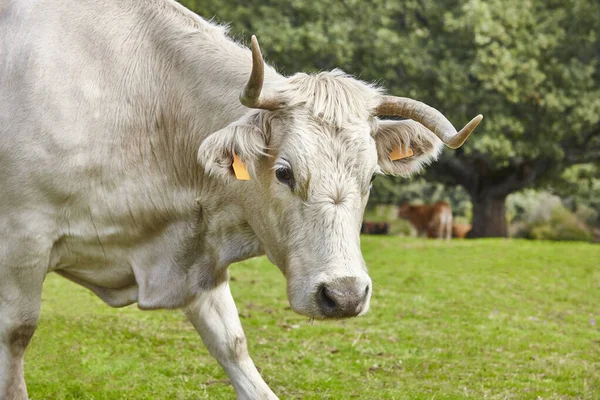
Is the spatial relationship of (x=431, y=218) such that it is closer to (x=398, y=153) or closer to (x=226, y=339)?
(x=226, y=339)

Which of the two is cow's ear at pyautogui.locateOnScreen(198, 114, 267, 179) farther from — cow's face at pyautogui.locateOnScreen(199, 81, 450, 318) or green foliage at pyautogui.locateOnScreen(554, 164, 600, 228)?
green foliage at pyautogui.locateOnScreen(554, 164, 600, 228)

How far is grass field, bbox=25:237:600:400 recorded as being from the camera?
6785 millimetres

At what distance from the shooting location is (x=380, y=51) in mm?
22281

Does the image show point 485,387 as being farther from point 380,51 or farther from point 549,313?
point 380,51

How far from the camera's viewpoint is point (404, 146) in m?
4.98

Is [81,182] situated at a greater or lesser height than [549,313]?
greater

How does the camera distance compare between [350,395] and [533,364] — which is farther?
[533,364]

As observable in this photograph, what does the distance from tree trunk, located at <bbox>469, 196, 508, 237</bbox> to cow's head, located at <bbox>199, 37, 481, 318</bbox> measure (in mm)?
21766

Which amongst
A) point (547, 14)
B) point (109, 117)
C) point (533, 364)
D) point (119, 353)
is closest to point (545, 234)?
point (547, 14)

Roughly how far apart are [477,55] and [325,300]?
18.5 metres

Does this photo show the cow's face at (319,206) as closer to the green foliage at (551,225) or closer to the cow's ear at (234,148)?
the cow's ear at (234,148)

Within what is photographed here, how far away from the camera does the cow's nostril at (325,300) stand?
411cm

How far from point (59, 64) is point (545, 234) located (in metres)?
23.3

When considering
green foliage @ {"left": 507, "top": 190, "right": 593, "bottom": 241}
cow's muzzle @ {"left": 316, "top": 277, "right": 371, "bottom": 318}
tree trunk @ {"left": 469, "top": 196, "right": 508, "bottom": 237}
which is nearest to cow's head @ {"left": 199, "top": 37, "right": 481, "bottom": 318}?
cow's muzzle @ {"left": 316, "top": 277, "right": 371, "bottom": 318}
